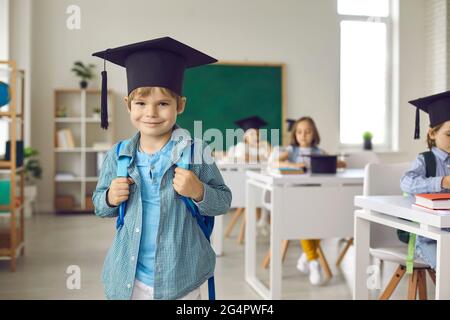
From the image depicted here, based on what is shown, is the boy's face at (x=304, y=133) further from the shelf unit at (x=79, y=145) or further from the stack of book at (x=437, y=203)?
the shelf unit at (x=79, y=145)

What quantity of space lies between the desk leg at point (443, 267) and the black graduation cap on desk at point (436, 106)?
1.45 ft

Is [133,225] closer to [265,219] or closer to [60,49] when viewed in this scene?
[265,219]

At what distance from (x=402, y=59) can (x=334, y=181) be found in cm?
77

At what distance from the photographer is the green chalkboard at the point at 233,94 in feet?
19.5

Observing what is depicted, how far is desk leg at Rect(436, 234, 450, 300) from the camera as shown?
1686 millimetres

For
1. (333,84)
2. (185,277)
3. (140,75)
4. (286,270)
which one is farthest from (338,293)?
(140,75)

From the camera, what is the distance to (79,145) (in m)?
6.31

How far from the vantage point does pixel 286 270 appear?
355cm

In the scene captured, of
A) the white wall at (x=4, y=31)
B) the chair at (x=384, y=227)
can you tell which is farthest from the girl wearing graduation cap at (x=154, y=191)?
the white wall at (x=4, y=31)

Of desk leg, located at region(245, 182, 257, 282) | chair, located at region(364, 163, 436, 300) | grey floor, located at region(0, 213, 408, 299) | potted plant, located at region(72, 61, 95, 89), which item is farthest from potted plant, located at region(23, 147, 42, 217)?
chair, located at region(364, 163, 436, 300)

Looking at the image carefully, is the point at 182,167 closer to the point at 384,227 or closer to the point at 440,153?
the point at 440,153

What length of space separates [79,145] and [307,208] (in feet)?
13.5

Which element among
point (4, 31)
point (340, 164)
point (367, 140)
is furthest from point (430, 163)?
point (4, 31)
